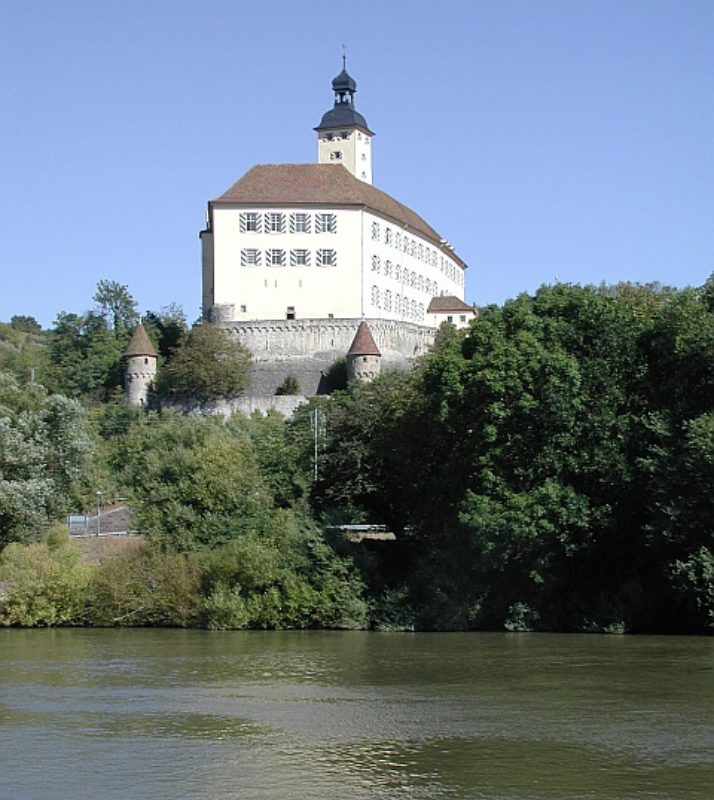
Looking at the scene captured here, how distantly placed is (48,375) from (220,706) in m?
61.6

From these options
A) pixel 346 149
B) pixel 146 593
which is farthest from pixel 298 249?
pixel 146 593

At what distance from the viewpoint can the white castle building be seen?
83.9 meters

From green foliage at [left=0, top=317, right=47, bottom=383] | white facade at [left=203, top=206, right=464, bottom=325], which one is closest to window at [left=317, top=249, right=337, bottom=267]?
white facade at [left=203, top=206, right=464, bottom=325]

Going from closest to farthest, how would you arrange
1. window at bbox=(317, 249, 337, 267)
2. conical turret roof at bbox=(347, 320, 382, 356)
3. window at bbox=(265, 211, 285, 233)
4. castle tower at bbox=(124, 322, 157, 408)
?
conical turret roof at bbox=(347, 320, 382, 356)
castle tower at bbox=(124, 322, 157, 408)
window at bbox=(265, 211, 285, 233)
window at bbox=(317, 249, 337, 267)

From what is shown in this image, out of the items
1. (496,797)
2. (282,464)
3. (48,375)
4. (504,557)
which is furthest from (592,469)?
(48,375)

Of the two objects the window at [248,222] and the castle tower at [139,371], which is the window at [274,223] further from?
the castle tower at [139,371]

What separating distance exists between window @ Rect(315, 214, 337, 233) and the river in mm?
56545

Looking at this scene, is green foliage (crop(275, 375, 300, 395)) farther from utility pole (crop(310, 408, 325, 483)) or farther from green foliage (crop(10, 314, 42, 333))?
green foliage (crop(10, 314, 42, 333))

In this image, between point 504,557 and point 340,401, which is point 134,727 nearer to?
point 504,557

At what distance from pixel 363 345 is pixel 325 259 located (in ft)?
37.1

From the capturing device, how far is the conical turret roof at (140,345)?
81.5 metres

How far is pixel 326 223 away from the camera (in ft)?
293

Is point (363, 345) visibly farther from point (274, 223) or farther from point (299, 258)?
point (274, 223)

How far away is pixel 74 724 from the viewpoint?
23125 mm
